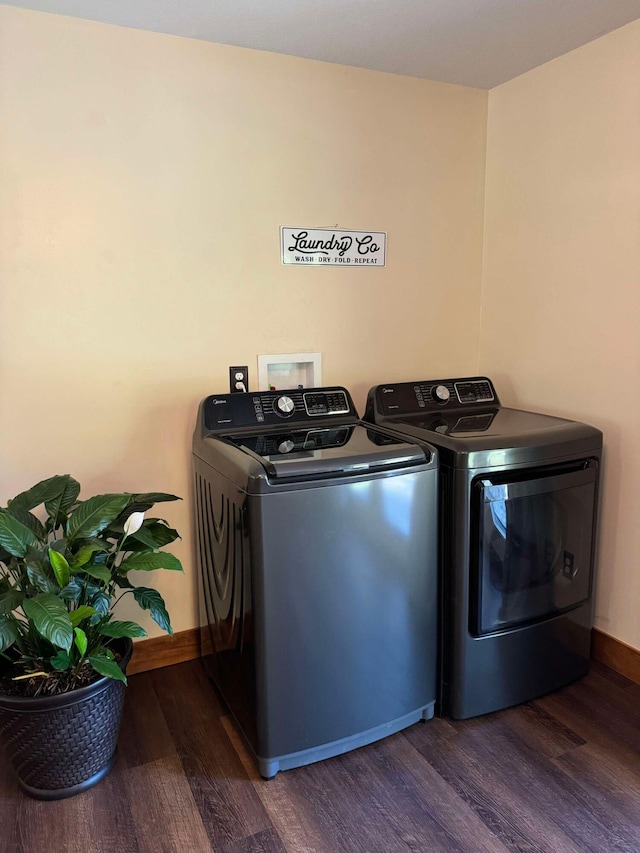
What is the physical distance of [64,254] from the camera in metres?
1.90

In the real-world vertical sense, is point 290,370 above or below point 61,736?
above

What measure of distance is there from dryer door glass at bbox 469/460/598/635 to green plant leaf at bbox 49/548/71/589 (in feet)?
3.66

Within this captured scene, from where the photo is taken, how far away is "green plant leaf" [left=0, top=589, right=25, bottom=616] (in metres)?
1.44

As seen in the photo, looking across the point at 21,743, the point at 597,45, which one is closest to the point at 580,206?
the point at 597,45

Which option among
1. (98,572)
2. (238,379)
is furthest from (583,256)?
(98,572)

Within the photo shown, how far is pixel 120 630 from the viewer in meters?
1.60

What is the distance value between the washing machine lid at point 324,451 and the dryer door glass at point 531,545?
0.27 meters

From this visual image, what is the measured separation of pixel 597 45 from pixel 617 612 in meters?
1.90

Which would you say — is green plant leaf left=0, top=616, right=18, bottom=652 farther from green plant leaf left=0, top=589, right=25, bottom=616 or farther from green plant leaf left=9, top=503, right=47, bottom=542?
green plant leaf left=9, top=503, right=47, bottom=542

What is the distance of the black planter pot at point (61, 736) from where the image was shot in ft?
5.01

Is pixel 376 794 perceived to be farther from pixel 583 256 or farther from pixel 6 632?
pixel 583 256

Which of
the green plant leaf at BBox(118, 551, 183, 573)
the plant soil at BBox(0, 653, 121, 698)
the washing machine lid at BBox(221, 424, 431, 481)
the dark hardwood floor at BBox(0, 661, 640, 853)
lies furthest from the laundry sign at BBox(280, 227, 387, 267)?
the dark hardwood floor at BBox(0, 661, 640, 853)

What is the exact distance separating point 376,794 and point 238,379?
1.34 meters

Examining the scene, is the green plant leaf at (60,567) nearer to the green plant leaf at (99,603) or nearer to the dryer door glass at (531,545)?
the green plant leaf at (99,603)
